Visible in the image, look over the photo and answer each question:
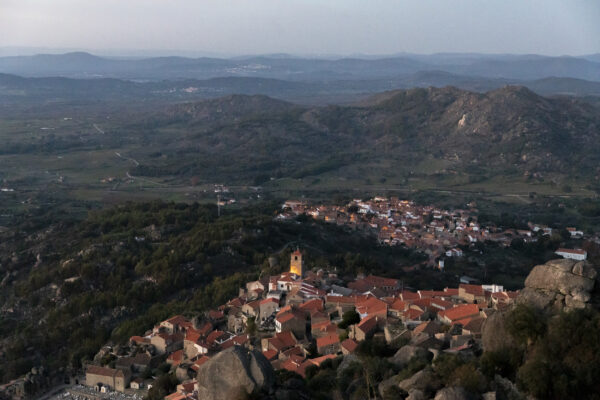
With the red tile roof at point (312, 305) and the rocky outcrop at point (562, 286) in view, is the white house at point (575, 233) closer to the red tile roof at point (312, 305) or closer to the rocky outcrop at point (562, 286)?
the red tile roof at point (312, 305)

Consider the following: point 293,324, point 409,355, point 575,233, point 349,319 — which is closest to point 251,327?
point 293,324

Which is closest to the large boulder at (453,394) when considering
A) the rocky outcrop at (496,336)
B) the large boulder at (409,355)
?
the rocky outcrop at (496,336)

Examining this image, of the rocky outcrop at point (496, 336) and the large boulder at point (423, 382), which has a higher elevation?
the rocky outcrop at point (496, 336)

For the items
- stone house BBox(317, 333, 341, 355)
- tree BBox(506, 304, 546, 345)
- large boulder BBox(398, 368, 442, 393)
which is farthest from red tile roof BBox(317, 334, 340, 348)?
tree BBox(506, 304, 546, 345)

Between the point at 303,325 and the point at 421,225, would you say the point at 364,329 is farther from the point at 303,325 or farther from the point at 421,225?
the point at 421,225

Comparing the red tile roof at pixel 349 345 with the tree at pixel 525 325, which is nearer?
the tree at pixel 525 325

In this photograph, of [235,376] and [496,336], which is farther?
[496,336]
